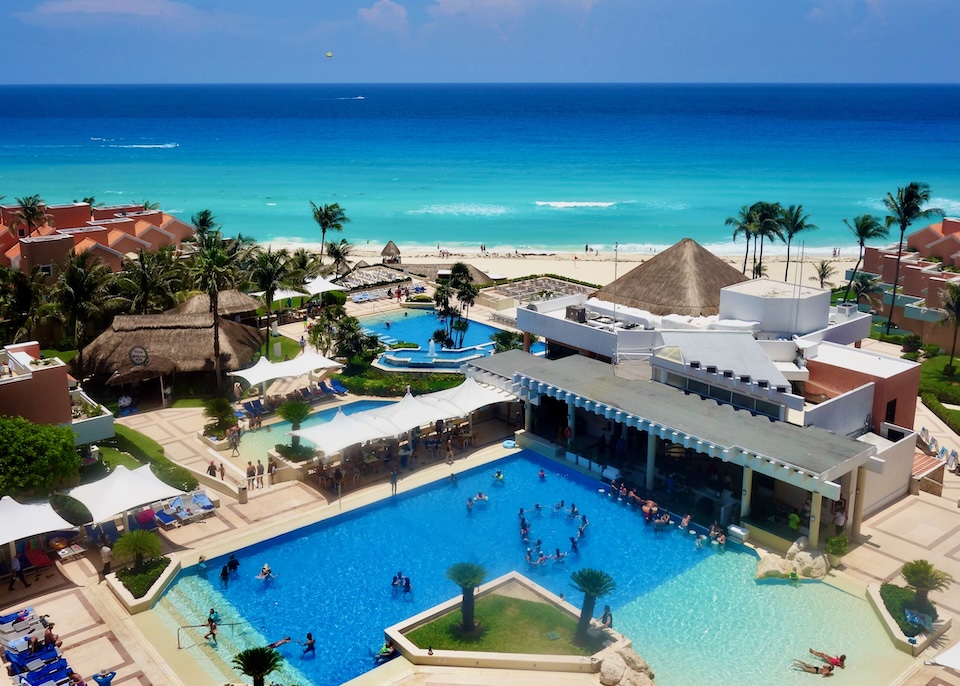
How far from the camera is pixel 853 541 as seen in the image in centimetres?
2591

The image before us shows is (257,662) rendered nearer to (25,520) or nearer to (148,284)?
(25,520)

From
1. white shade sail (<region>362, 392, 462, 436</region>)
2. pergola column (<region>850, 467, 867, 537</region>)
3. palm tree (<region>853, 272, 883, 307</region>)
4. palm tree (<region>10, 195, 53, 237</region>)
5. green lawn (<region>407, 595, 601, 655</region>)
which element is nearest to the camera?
green lawn (<region>407, 595, 601, 655</region>)

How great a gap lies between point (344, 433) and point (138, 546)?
27.6 feet

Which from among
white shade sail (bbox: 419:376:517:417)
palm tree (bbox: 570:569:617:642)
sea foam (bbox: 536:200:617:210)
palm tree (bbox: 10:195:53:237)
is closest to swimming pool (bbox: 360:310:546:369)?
white shade sail (bbox: 419:376:517:417)

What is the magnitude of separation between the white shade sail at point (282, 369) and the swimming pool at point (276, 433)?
2.01m

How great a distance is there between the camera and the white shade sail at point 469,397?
1297 inches

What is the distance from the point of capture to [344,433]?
3016 cm

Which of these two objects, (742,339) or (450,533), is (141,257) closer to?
(450,533)

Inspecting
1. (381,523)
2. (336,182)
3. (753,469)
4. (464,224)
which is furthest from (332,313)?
(336,182)

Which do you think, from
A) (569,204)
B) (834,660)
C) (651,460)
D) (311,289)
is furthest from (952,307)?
(569,204)

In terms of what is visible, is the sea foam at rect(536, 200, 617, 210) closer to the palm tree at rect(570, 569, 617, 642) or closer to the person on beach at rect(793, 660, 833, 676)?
the palm tree at rect(570, 569, 617, 642)

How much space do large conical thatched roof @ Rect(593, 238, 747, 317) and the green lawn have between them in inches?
755

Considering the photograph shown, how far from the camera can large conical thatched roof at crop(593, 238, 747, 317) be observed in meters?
38.0

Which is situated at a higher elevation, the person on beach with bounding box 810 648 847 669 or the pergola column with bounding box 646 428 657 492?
the pergola column with bounding box 646 428 657 492
